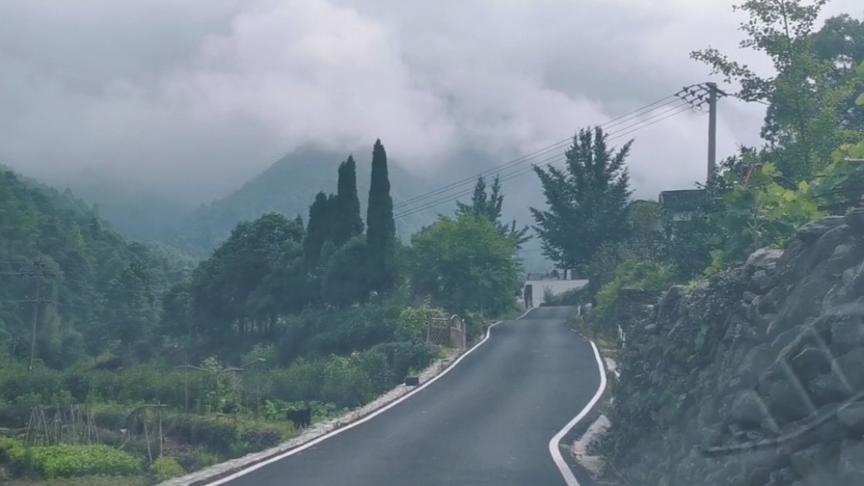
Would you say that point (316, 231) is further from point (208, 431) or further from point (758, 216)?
point (758, 216)

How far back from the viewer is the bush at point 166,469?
2197 centimetres

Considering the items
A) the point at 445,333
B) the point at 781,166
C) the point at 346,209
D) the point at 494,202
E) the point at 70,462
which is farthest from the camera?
the point at 494,202

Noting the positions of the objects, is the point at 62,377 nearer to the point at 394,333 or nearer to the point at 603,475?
the point at 394,333

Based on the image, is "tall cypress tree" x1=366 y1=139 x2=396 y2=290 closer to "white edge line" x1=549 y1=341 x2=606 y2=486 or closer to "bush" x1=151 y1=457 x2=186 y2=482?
"white edge line" x1=549 y1=341 x2=606 y2=486

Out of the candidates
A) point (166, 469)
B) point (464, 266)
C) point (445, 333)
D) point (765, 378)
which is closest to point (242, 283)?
point (464, 266)

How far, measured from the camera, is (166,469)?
905 inches

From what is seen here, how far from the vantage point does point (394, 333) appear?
4525 centimetres

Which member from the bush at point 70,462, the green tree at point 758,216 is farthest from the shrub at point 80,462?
the green tree at point 758,216

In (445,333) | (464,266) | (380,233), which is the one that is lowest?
(445,333)

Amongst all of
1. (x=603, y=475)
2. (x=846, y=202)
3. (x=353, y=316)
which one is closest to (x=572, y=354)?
(x=353, y=316)

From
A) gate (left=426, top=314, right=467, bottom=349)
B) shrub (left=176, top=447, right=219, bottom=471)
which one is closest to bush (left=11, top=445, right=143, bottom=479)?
shrub (left=176, top=447, right=219, bottom=471)

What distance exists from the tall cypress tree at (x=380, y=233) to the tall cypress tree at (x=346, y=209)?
4.05 meters

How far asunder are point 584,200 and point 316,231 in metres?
17.9

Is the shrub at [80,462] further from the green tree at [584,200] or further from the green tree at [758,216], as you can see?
the green tree at [584,200]
